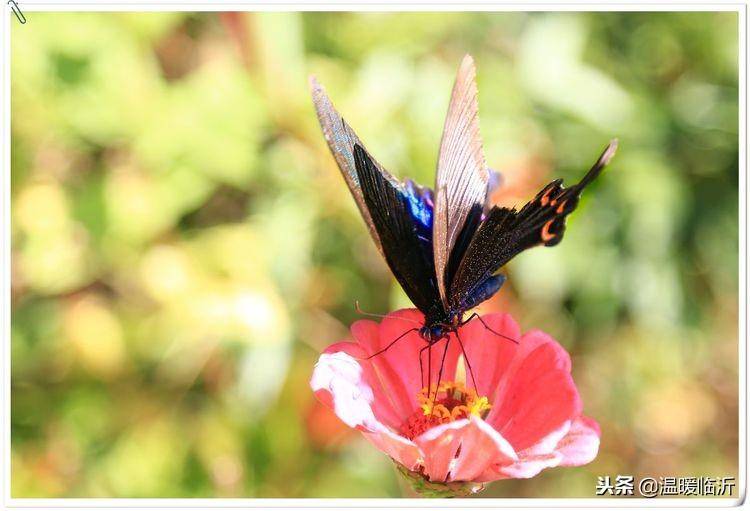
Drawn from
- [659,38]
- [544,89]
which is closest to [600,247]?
[544,89]

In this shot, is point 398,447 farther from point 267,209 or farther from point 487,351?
point 267,209

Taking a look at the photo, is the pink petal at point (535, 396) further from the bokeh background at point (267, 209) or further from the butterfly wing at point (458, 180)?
the bokeh background at point (267, 209)

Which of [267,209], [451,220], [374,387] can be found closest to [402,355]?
[374,387]

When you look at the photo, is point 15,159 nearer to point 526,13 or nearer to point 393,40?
point 393,40

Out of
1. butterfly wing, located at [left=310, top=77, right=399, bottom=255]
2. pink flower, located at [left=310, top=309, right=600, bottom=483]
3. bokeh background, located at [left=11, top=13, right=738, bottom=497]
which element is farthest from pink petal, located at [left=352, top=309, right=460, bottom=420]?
bokeh background, located at [left=11, top=13, right=738, bottom=497]

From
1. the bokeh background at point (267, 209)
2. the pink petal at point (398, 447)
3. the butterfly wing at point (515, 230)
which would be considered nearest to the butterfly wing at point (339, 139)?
the butterfly wing at point (515, 230)
